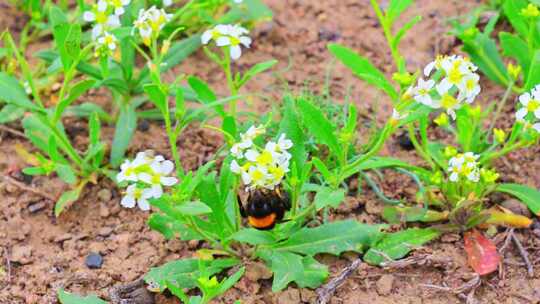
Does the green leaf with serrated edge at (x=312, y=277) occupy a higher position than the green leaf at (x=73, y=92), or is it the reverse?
the green leaf at (x=73, y=92)

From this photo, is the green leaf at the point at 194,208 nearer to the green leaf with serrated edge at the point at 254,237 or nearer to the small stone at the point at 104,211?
the green leaf with serrated edge at the point at 254,237

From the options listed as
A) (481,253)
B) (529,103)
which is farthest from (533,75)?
(481,253)

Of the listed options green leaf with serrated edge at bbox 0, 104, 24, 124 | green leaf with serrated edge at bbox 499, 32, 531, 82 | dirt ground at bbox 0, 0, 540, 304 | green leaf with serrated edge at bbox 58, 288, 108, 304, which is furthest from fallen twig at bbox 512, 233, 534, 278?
green leaf with serrated edge at bbox 0, 104, 24, 124

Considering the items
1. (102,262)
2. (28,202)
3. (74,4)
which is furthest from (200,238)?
(74,4)

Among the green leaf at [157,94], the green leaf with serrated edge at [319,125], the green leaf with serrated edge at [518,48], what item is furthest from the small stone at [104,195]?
the green leaf with serrated edge at [518,48]

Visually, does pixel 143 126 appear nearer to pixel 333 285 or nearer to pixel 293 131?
pixel 293 131

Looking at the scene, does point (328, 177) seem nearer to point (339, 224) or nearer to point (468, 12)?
point (339, 224)
